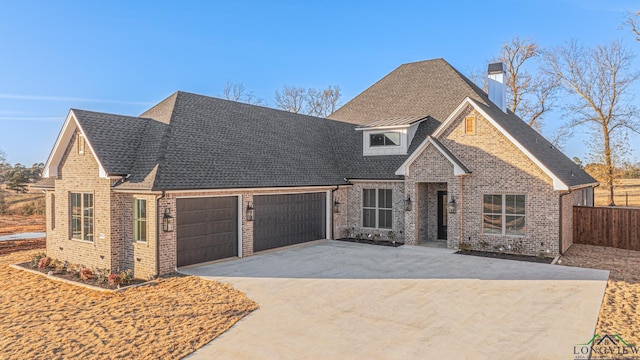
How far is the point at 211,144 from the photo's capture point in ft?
47.1

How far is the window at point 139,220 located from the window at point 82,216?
2.10m

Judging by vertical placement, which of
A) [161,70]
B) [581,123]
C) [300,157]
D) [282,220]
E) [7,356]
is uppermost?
[161,70]

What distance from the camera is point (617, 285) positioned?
405 inches

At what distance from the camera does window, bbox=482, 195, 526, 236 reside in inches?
568

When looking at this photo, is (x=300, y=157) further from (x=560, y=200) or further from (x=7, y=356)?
(x=7, y=356)

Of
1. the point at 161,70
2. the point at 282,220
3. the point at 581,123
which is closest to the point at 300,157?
the point at 282,220

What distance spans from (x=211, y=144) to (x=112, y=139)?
330 centimetres

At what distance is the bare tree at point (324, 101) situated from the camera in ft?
139

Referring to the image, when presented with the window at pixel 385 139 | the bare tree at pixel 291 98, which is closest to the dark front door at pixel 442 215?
the window at pixel 385 139

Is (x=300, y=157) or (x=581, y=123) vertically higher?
(x=581, y=123)

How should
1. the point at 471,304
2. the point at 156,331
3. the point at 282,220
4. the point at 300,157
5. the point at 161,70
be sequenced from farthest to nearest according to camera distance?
the point at 161,70 → the point at 300,157 → the point at 282,220 → the point at 471,304 → the point at 156,331

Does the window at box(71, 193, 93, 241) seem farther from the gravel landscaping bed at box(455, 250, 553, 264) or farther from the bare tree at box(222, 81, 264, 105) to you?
the bare tree at box(222, 81, 264, 105)


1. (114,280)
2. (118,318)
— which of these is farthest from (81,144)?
(118,318)

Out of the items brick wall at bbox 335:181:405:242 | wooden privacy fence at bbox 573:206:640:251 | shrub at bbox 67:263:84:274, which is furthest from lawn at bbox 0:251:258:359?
wooden privacy fence at bbox 573:206:640:251
